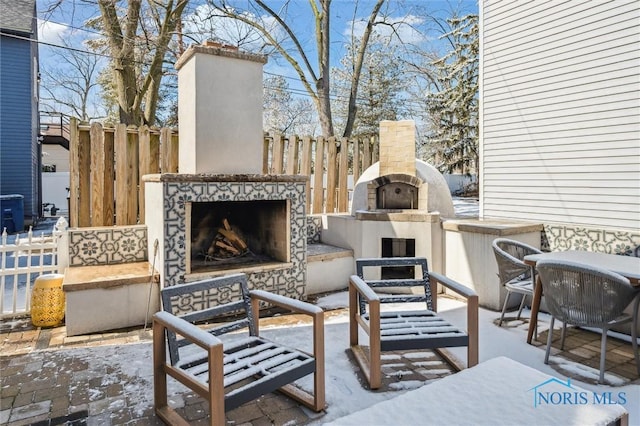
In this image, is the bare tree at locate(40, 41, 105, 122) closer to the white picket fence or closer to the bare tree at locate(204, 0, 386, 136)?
the bare tree at locate(204, 0, 386, 136)

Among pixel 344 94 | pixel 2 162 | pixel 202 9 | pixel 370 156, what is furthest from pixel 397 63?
pixel 2 162

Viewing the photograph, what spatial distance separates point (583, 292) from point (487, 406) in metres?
1.79

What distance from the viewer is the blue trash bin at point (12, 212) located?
412 inches

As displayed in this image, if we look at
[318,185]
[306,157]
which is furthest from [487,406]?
[306,157]

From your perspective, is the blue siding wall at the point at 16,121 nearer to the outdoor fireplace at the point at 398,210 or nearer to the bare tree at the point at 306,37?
the bare tree at the point at 306,37

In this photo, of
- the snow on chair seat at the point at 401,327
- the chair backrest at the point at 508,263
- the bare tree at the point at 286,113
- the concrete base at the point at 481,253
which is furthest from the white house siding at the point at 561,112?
the bare tree at the point at 286,113

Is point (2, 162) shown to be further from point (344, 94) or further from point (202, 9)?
point (344, 94)

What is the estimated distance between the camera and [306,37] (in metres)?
10.9

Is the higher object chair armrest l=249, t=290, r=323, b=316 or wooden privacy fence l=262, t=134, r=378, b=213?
wooden privacy fence l=262, t=134, r=378, b=213

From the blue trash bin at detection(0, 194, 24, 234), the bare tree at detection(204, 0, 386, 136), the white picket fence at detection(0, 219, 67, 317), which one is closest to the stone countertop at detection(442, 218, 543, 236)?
the white picket fence at detection(0, 219, 67, 317)

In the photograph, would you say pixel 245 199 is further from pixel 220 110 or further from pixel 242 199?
pixel 220 110

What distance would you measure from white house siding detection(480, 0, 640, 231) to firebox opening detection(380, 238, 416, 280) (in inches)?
55.8

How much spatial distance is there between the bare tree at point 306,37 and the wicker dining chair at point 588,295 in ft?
25.0

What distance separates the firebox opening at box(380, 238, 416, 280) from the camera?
17.6 feet
